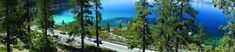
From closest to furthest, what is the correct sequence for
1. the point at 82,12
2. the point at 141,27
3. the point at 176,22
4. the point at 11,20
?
the point at 11,20 → the point at 176,22 → the point at 141,27 → the point at 82,12

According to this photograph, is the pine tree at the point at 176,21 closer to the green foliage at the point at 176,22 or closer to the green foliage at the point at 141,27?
the green foliage at the point at 176,22

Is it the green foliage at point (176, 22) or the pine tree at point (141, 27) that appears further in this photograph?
the pine tree at point (141, 27)

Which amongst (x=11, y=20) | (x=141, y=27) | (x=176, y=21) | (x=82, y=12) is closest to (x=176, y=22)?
(x=176, y=21)

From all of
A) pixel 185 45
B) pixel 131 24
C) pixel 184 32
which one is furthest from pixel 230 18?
pixel 131 24

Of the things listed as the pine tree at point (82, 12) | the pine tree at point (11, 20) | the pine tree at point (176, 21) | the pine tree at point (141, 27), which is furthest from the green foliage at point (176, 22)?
the pine tree at point (82, 12)

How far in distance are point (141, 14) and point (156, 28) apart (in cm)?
724

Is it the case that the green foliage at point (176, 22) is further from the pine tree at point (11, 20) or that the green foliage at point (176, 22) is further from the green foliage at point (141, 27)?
the pine tree at point (11, 20)

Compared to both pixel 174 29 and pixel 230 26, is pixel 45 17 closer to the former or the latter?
pixel 174 29

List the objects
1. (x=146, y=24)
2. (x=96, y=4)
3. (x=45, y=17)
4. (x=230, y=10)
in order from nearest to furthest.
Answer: (x=230, y=10) < (x=45, y=17) < (x=146, y=24) < (x=96, y=4)

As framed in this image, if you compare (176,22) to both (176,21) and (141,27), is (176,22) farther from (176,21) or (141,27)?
(141,27)

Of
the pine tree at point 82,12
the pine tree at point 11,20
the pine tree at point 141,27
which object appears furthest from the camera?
the pine tree at point 82,12

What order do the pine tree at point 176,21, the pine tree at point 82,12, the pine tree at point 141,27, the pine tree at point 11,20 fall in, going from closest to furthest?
the pine tree at point 176,21 → the pine tree at point 11,20 → the pine tree at point 141,27 → the pine tree at point 82,12

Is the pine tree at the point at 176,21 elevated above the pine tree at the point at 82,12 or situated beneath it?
elevated above

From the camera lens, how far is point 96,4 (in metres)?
60.0
